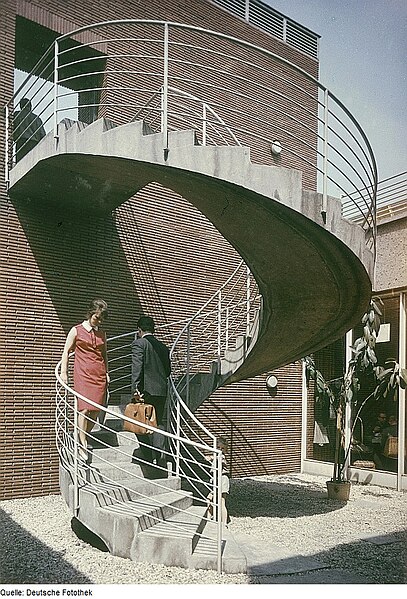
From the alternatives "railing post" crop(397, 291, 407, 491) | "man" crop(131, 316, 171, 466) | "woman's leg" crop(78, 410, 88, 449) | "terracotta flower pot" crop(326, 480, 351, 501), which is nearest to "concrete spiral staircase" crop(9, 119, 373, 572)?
"woman's leg" crop(78, 410, 88, 449)

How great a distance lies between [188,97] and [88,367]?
3850mm

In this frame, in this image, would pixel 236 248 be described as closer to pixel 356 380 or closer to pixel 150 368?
pixel 150 368

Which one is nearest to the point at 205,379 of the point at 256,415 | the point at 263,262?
the point at 263,262

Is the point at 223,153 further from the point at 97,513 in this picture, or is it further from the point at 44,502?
the point at 44,502

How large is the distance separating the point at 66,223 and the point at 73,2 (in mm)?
3115

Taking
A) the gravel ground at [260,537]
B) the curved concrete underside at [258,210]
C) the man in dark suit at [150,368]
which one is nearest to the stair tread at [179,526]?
the gravel ground at [260,537]

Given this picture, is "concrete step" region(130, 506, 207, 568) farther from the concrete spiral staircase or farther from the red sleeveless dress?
the red sleeveless dress

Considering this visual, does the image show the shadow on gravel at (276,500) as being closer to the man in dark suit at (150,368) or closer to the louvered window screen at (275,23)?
the man in dark suit at (150,368)

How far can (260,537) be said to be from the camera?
684 cm

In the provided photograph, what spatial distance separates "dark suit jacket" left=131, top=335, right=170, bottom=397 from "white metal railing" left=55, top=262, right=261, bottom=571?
0.20 m

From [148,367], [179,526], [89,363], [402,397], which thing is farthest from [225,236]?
[402,397]

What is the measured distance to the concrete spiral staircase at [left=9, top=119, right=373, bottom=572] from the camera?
5.51 m

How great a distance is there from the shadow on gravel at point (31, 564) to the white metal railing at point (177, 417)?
486 mm

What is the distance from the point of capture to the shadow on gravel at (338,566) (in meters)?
5.39
